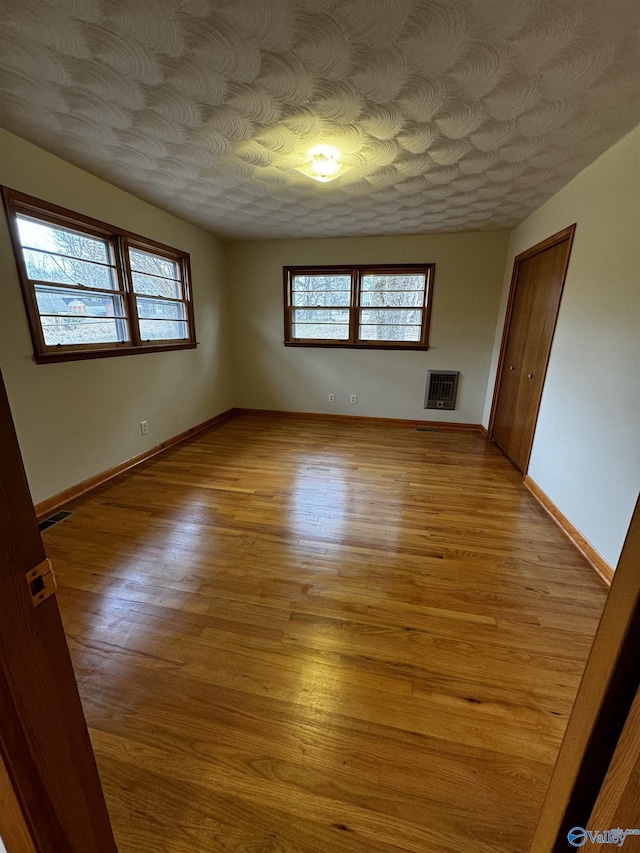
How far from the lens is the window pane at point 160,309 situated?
325 centimetres

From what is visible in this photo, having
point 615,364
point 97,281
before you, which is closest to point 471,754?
point 615,364

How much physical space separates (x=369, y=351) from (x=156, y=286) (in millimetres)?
2641

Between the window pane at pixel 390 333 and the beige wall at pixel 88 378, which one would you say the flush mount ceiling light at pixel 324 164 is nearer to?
the beige wall at pixel 88 378

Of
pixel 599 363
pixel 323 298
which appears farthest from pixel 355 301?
pixel 599 363

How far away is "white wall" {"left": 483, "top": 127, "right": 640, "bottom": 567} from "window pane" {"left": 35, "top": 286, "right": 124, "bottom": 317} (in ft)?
12.1

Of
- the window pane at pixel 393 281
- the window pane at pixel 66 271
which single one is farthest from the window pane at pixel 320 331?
the window pane at pixel 66 271

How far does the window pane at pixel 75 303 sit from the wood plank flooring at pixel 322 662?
1451 mm

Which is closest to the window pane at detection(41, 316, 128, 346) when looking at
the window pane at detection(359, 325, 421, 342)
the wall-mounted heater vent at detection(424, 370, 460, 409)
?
the window pane at detection(359, 325, 421, 342)

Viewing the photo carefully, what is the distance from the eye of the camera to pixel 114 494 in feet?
8.73

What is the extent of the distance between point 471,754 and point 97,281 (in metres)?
3.66

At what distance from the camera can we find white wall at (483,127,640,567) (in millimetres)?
1792

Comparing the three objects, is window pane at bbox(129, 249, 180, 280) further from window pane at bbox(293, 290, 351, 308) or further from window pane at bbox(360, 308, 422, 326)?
window pane at bbox(360, 308, 422, 326)

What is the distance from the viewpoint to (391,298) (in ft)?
14.1

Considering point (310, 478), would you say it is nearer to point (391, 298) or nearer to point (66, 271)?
point (66, 271)
